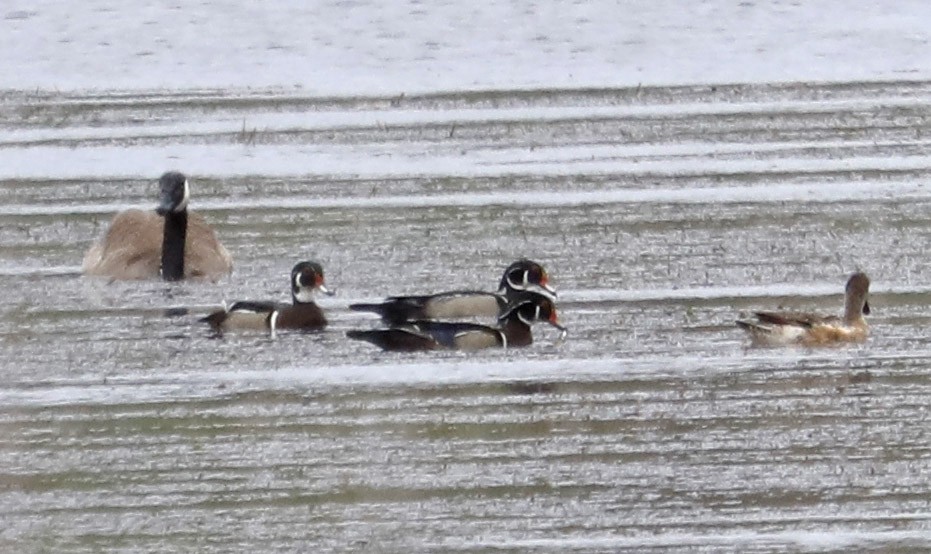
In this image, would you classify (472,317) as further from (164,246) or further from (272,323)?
(164,246)

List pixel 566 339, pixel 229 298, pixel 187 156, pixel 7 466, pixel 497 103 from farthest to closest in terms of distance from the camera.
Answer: pixel 497 103 < pixel 187 156 < pixel 229 298 < pixel 566 339 < pixel 7 466

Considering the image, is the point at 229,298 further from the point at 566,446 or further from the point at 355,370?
the point at 566,446

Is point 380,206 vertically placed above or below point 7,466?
above

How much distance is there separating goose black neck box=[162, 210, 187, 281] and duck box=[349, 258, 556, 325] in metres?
1.72

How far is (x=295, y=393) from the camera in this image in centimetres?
1025

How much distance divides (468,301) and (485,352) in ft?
2.32

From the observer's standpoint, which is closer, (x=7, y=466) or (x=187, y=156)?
(x=7, y=466)

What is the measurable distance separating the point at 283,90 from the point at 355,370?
834 cm

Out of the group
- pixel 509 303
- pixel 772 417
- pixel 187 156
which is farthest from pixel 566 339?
pixel 187 156

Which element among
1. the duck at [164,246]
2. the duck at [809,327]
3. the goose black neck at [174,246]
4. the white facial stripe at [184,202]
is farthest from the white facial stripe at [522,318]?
the white facial stripe at [184,202]

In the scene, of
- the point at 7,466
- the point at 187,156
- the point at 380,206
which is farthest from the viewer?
the point at 187,156

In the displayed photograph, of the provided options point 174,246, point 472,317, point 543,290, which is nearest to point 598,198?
point 174,246

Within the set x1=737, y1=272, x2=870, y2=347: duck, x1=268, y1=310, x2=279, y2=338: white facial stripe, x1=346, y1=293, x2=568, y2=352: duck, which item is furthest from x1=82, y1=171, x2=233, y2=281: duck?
x1=737, y1=272, x2=870, y2=347: duck

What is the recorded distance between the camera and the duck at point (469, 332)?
36.7 feet
